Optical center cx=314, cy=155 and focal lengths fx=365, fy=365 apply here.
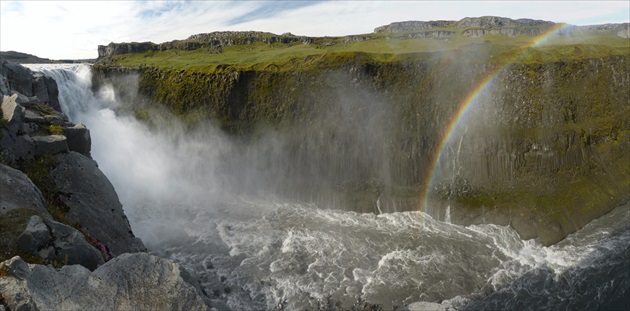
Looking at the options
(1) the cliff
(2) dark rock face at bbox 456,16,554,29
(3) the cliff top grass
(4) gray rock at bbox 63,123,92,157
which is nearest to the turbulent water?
(1) the cliff

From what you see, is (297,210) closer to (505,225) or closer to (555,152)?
(505,225)

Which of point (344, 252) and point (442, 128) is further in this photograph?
point (442, 128)

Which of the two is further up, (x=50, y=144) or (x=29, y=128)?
(x=29, y=128)

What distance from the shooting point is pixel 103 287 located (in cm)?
1057

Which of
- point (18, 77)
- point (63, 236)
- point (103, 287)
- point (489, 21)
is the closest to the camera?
point (103, 287)

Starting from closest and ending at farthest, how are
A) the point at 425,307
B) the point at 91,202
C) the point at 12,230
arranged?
the point at 12,230, the point at 91,202, the point at 425,307

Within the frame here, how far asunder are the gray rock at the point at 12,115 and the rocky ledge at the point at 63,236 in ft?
0.19

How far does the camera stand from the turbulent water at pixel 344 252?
28359 mm

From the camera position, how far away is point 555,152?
44.4m

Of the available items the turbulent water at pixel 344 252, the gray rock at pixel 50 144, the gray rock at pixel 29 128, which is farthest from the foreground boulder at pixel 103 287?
the turbulent water at pixel 344 252

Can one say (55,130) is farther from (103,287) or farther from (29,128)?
(103,287)

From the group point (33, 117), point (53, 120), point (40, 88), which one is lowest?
point (53, 120)

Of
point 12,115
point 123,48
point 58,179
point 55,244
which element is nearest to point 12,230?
point 55,244

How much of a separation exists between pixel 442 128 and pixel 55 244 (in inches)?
1732
